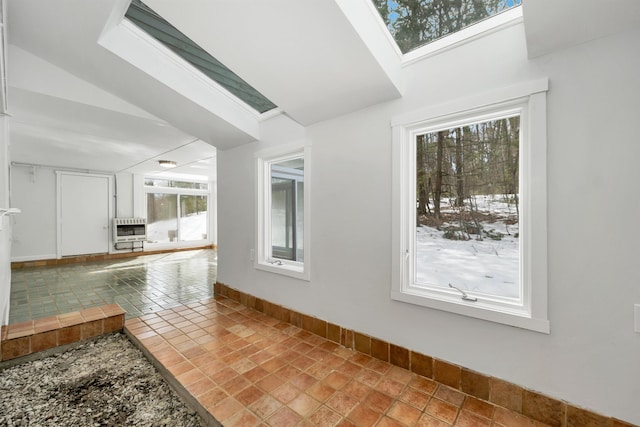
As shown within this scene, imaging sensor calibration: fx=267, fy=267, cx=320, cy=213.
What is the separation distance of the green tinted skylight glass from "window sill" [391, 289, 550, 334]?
223 cm

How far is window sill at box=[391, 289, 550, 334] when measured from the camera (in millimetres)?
1463

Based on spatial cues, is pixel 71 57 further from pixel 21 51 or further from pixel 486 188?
pixel 486 188

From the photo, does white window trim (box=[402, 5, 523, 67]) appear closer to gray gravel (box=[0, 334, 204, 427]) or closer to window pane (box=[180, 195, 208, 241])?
gray gravel (box=[0, 334, 204, 427])

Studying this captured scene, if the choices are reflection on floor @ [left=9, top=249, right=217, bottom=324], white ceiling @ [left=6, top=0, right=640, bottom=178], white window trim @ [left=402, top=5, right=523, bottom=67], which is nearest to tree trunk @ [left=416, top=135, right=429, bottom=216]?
white ceiling @ [left=6, top=0, right=640, bottom=178]

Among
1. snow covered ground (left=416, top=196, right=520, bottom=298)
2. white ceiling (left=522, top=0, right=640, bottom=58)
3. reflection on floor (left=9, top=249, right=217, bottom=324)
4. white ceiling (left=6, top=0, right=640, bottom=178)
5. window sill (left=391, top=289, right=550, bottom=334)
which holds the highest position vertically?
white ceiling (left=6, top=0, right=640, bottom=178)

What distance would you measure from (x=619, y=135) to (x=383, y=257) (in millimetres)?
1404

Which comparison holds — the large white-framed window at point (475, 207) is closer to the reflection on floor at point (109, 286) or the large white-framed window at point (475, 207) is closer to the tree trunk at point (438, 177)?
the tree trunk at point (438, 177)

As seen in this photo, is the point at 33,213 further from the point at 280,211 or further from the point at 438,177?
the point at 438,177

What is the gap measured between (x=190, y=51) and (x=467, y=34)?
2053mm

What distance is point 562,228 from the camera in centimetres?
140

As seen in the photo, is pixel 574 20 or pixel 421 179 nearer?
pixel 574 20

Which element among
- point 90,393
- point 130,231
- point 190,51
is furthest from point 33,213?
point 190,51

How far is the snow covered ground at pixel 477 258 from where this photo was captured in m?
1.65

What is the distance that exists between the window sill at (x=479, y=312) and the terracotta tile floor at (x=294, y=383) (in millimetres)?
504
